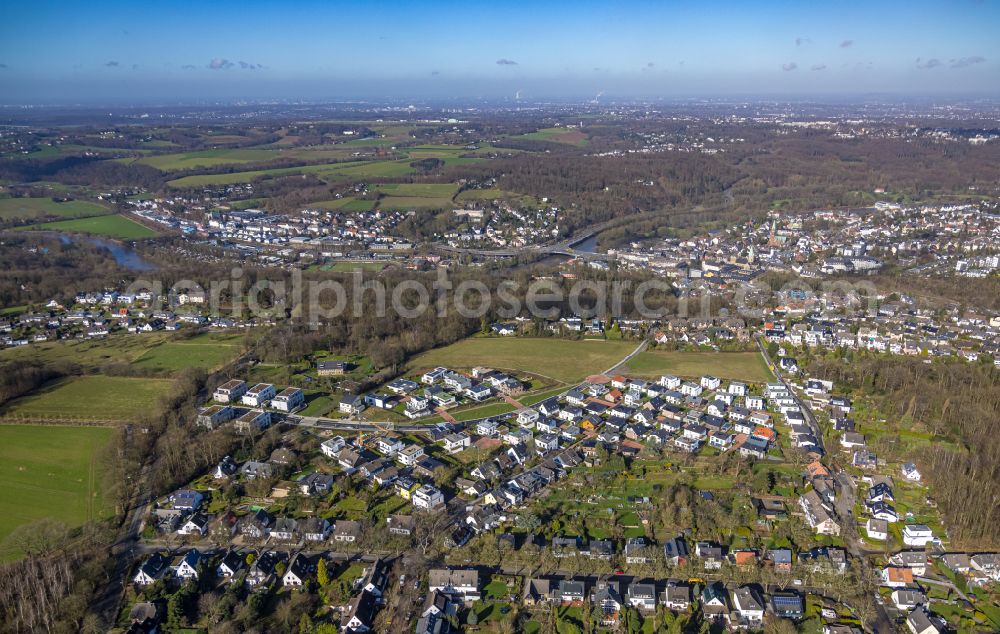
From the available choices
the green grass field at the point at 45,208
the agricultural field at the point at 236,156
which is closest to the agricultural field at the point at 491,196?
the agricultural field at the point at 236,156

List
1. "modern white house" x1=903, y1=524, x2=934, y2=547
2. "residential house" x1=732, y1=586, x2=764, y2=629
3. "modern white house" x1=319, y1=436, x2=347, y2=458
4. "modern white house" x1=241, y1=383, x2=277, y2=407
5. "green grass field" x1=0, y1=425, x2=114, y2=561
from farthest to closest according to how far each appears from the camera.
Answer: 1. "modern white house" x1=241, y1=383, x2=277, y2=407
2. "modern white house" x1=319, y1=436, x2=347, y2=458
3. "green grass field" x1=0, y1=425, x2=114, y2=561
4. "modern white house" x1=903, y1=524, x2=934, y2=547
5. "residential house" x1=732, y1=586, x2=764, y2=629

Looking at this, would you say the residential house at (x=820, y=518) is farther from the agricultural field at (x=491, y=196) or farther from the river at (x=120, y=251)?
the agricultural field at (x=491, y=196)

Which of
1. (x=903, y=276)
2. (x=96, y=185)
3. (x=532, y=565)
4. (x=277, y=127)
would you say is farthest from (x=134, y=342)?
(x=277, y=127)

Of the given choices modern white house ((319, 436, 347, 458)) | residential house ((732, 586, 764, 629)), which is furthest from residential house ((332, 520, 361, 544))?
residential house ((732, 586, 764, 629))

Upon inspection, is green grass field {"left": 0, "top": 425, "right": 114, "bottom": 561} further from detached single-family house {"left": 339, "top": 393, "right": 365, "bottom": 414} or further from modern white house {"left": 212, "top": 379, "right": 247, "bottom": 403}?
detached single-family house {"left": 339, "top": 393, "right": 365, "bottom": 414}

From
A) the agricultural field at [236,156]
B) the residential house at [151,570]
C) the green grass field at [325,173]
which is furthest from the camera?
the agricultural field at [236,156]

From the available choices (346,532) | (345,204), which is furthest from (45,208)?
(346,532)

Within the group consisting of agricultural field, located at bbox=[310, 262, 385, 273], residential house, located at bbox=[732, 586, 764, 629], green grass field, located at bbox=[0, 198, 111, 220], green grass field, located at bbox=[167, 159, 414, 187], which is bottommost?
residential house, located at bbox=[732, 586, 764, 629]
